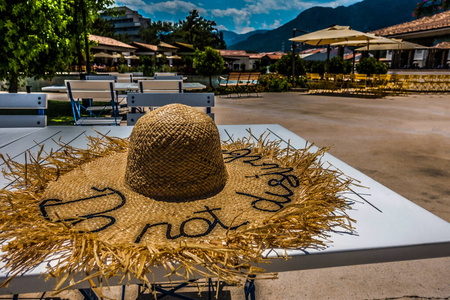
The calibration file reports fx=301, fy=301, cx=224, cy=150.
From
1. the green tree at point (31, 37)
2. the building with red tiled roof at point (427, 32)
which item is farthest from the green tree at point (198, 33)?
the green tree at point (31, 37)

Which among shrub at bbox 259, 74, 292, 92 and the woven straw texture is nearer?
the woven straw texture

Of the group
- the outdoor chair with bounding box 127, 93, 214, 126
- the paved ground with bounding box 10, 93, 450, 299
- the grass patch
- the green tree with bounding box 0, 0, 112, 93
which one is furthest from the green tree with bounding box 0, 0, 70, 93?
the paved ground with bounding box 10, 93, 450, 299

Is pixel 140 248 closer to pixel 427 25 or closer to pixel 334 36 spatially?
pixel 334 36

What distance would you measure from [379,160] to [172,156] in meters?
4.29

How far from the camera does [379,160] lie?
445 centimetres

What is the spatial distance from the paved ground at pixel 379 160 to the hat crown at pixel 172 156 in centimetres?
120

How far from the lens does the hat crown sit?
36.7 inches

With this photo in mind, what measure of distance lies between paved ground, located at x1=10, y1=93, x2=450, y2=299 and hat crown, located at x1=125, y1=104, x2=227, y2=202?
1.20 m

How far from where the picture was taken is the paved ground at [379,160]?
75.5 inches

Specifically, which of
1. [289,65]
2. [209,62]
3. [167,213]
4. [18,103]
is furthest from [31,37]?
[289,65]

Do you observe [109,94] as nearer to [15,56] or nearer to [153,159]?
[15,56]

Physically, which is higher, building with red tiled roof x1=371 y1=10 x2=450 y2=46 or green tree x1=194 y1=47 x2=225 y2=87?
building with red tiled roof x1=371 y1=10 x2=450 y2=46

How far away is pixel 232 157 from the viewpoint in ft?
4.63

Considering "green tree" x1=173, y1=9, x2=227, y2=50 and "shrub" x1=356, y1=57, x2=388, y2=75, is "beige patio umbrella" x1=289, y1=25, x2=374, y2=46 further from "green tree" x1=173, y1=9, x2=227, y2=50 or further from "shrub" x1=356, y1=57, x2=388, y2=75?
"green tree" x1=173, y1=9, x2=227, y2=50
